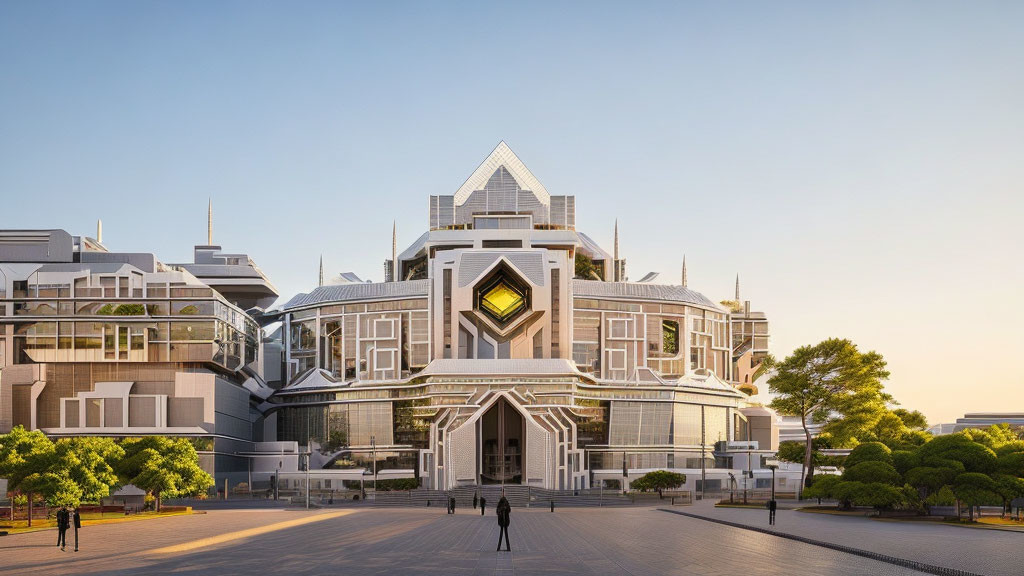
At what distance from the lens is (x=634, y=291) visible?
359 ft

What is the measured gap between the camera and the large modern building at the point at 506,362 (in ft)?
322

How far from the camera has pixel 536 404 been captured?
95.8 m

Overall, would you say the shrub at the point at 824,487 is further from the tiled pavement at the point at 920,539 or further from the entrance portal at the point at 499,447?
the entrance portal at the point at 499,447

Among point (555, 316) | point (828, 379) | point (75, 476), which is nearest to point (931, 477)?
point (828, 379)

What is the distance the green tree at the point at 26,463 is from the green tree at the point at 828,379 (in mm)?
44750

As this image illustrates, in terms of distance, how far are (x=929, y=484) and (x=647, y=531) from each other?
14721mm

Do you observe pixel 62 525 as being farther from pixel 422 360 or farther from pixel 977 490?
pixel 422 360

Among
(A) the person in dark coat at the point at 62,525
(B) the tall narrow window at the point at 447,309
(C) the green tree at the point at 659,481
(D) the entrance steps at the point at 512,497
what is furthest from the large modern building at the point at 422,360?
(A) the person in dark coat at the point at 62,525

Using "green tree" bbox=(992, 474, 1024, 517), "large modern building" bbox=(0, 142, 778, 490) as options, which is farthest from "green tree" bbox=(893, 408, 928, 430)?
"green tree" bbox=(992, 474, 1024, 517)

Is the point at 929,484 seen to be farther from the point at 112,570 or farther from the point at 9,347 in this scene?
the point at 9,347

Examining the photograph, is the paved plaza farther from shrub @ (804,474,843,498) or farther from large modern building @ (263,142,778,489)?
large modern building @ (263,142,778,489)

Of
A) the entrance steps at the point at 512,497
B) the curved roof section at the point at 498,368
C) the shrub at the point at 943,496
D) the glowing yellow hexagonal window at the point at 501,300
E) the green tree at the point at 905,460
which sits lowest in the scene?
the entrance steps at the point at 512,497

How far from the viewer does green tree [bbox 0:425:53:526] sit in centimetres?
5128

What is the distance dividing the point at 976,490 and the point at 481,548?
81.7 ft
